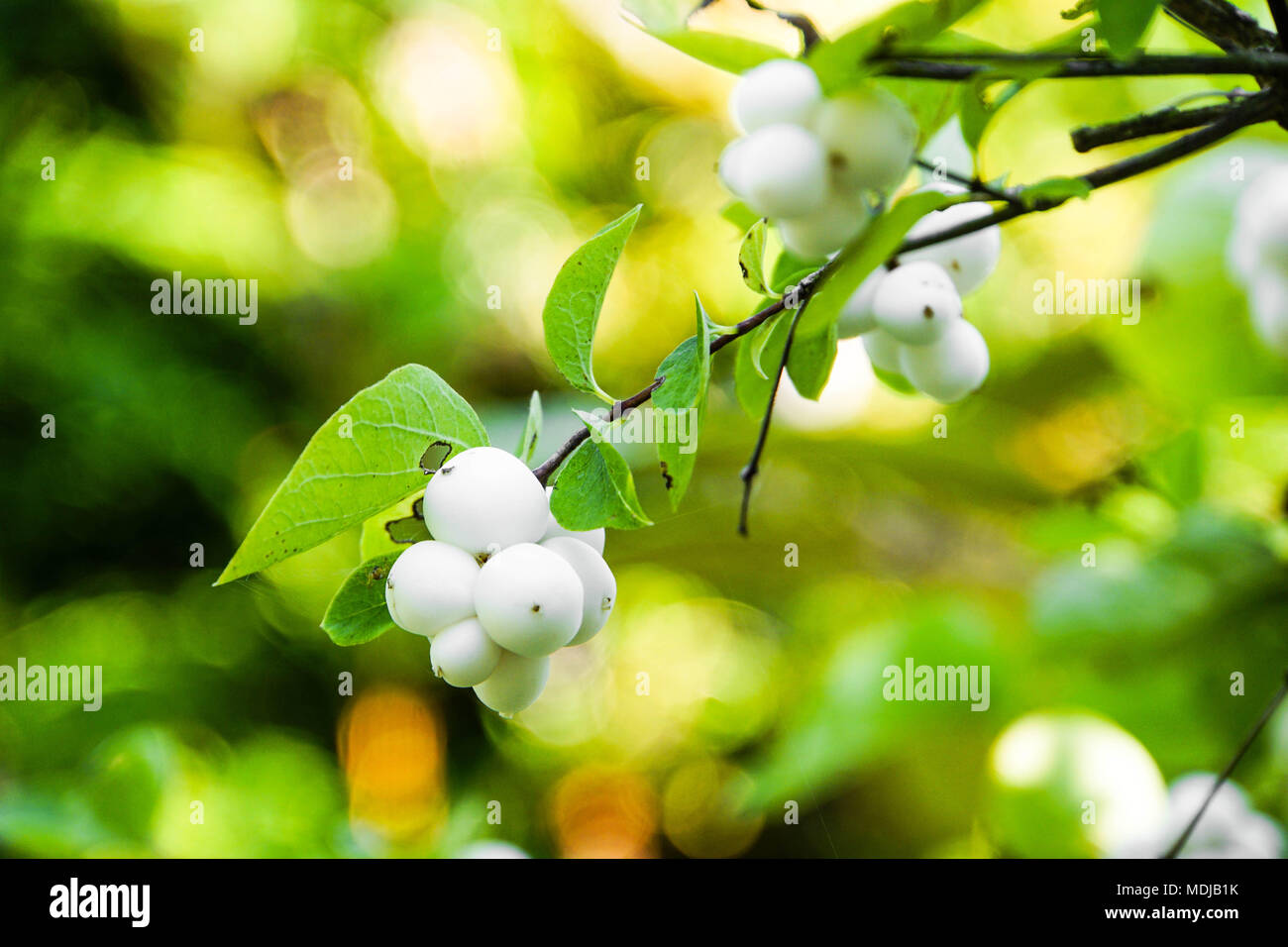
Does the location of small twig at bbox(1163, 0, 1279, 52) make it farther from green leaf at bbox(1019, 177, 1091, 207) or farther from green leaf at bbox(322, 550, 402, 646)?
green leaf at bbox(322, 550, 402, 646)

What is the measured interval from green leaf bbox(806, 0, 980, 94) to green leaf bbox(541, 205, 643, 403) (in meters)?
0.05

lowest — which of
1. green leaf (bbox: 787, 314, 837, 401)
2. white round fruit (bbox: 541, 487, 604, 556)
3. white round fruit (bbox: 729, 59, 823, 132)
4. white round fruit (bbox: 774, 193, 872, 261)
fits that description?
white round fruit (bbox: 541, 487, 604, 556)

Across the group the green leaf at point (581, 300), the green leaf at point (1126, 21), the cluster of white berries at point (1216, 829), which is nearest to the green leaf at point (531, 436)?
the green leaf at point (581, 300)

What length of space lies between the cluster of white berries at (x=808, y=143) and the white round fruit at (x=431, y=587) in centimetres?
8

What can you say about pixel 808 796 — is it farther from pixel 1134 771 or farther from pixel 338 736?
pixel 338 736

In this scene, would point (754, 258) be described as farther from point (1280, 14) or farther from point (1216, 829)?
point (1216, 829)

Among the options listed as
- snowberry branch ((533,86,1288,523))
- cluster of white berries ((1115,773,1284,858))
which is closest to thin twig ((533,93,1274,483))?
snowberry branch ((533,86,1288,523))

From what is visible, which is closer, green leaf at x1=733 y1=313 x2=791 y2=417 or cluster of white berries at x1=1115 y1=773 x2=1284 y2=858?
green leaf at x1=733 y1=313 x2=791 y2=417

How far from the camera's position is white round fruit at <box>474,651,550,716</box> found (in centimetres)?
17

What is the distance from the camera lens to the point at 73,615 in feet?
2.52

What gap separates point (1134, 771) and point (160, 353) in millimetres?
746

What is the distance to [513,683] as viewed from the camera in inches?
6.9

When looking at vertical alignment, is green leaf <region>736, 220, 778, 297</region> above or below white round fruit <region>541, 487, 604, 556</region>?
above
